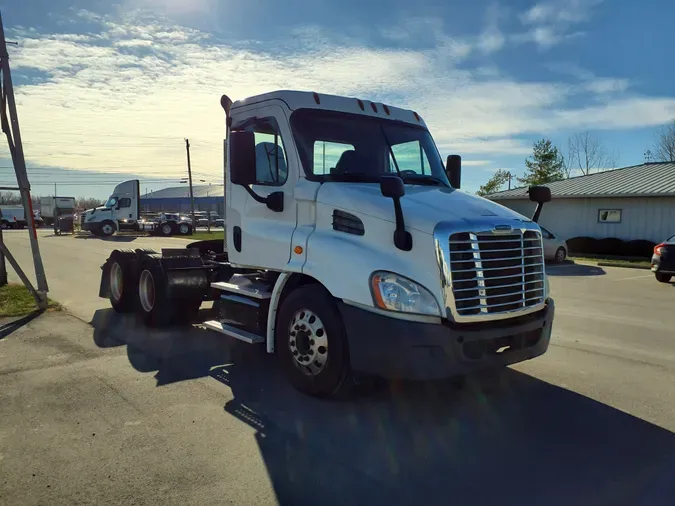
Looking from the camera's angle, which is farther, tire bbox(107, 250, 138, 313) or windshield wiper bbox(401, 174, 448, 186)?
tire bbox(107, 250, 138, 313)

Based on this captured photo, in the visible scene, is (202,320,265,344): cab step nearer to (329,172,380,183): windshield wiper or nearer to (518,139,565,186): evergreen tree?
(329,172,380,183): windshield wiper

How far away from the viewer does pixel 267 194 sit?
5680 mm

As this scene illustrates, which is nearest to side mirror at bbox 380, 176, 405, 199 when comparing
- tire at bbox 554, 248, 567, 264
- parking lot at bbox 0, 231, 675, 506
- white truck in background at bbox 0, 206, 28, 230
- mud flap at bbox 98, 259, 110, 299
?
parking lot at bbox 0, 231, 675, 506

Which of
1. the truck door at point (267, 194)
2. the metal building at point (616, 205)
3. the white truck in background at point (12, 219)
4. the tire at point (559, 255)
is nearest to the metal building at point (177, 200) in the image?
the white truck in background at point (12, 219)

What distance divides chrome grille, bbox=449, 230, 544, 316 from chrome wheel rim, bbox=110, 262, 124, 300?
6.51 m

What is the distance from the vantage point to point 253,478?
3588 millimetres

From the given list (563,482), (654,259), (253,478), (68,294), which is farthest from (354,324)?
(654,259)

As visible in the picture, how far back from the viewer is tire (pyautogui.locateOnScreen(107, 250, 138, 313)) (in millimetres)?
8812

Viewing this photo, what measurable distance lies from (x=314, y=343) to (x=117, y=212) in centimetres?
3727

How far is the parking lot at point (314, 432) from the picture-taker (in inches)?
136

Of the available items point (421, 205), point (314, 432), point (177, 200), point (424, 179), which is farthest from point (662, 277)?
point (177, 200)

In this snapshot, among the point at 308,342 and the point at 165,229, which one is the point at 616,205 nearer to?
the point at 308,342

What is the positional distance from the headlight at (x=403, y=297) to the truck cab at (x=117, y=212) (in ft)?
121

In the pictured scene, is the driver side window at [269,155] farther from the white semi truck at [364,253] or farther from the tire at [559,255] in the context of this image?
the tire at [559,255]
